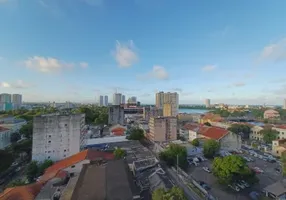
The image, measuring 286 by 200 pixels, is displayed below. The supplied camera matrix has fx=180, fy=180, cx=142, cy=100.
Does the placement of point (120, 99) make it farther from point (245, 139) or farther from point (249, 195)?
point (249, 195)

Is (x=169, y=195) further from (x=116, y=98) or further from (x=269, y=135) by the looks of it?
(x=116, y=98)

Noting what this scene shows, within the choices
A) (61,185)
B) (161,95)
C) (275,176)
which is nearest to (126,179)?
(61,185)

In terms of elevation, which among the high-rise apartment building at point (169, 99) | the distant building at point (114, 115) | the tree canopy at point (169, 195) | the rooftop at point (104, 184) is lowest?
the rooftop at point (104, 184)

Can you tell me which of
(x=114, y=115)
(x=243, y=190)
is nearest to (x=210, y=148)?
(x=243, y=190)

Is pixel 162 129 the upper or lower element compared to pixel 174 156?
upper

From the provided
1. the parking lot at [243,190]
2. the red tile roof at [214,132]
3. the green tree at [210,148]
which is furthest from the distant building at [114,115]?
the parking lot at [243,190]

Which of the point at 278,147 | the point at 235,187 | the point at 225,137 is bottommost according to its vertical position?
the point at 235,187

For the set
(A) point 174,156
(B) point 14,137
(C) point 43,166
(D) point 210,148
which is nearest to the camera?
(C) point 43,166

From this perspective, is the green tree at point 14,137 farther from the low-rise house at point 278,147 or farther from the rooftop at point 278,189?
the low-rise house at point 278,147
